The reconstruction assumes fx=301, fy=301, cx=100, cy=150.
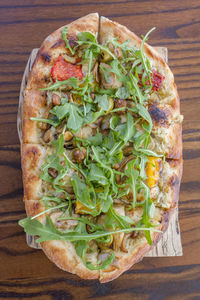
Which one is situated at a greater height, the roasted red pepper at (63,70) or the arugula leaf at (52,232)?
the roasted red pepper at (63,70)

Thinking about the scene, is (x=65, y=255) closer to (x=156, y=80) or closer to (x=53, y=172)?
(x=53, y=172)

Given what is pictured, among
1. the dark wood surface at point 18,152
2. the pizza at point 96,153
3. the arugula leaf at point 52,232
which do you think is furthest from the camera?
the dark wood surface at point 18,152

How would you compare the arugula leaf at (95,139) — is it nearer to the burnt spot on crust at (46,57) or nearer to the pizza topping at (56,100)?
the pizza topping at (56,100)

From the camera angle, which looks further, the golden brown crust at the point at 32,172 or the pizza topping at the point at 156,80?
the pizza topping at the point at 156,80

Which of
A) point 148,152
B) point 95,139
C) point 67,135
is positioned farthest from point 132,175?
point 67,135

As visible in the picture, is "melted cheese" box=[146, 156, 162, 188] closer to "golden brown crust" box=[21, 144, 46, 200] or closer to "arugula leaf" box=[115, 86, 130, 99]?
"arugula leaf" box=[115, 86, 130, 99]

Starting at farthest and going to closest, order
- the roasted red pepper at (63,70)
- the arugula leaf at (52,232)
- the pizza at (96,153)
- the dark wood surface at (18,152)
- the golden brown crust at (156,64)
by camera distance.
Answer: the dark wood surface at (18,152) → the golden brown crust at (156,64) → the roasted red pepper at (63,70) → the pizza at (96,153) → the arugula leaf at (52,232)

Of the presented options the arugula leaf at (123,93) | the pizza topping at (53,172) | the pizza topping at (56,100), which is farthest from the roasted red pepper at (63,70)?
the pizza topping at (53,172)

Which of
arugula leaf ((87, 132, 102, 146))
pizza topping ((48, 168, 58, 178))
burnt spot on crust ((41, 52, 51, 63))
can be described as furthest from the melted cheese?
burnt spot on crust ((41, 52, 51, 63))
